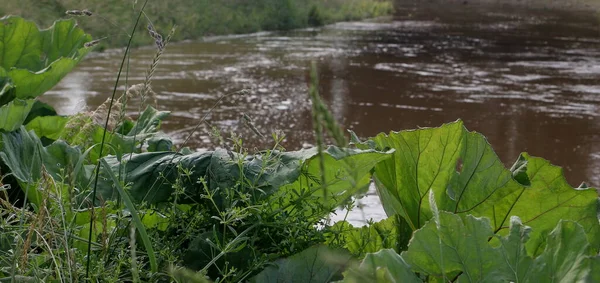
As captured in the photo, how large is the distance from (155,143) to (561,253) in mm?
906

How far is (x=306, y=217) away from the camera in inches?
40.3

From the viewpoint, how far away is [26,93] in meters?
1.81

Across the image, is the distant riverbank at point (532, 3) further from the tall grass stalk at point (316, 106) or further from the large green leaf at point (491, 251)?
the tall grass stalk at point (316, 106)

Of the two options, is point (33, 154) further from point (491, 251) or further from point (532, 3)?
point (532, 3)

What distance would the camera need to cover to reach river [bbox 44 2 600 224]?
4.61 metres

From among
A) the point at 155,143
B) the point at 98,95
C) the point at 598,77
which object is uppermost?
the point at 155,143

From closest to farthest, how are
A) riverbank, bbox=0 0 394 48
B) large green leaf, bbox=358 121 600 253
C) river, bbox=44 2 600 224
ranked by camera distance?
1. large green leaf, bbox=358 121 600 253
2. river, bbox=44 2 600 224
3. riverbank, bbox=0 0 394 48

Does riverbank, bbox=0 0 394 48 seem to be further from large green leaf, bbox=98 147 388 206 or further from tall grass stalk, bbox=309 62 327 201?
tall grass stalk, bbox=309 62 327 201

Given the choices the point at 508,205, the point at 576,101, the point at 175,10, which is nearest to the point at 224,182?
the point at 508,205

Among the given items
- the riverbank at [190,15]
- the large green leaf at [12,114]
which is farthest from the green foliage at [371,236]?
the riverbank at [190,15]

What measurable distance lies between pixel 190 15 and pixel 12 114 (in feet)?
27.8

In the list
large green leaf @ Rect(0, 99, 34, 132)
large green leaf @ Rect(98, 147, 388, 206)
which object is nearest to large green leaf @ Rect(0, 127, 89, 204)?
large green leaf @ Rect(0, 99, 34, 132)

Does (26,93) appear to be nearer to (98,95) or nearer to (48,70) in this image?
(48,70)

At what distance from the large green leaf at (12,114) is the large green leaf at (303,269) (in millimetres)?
689
